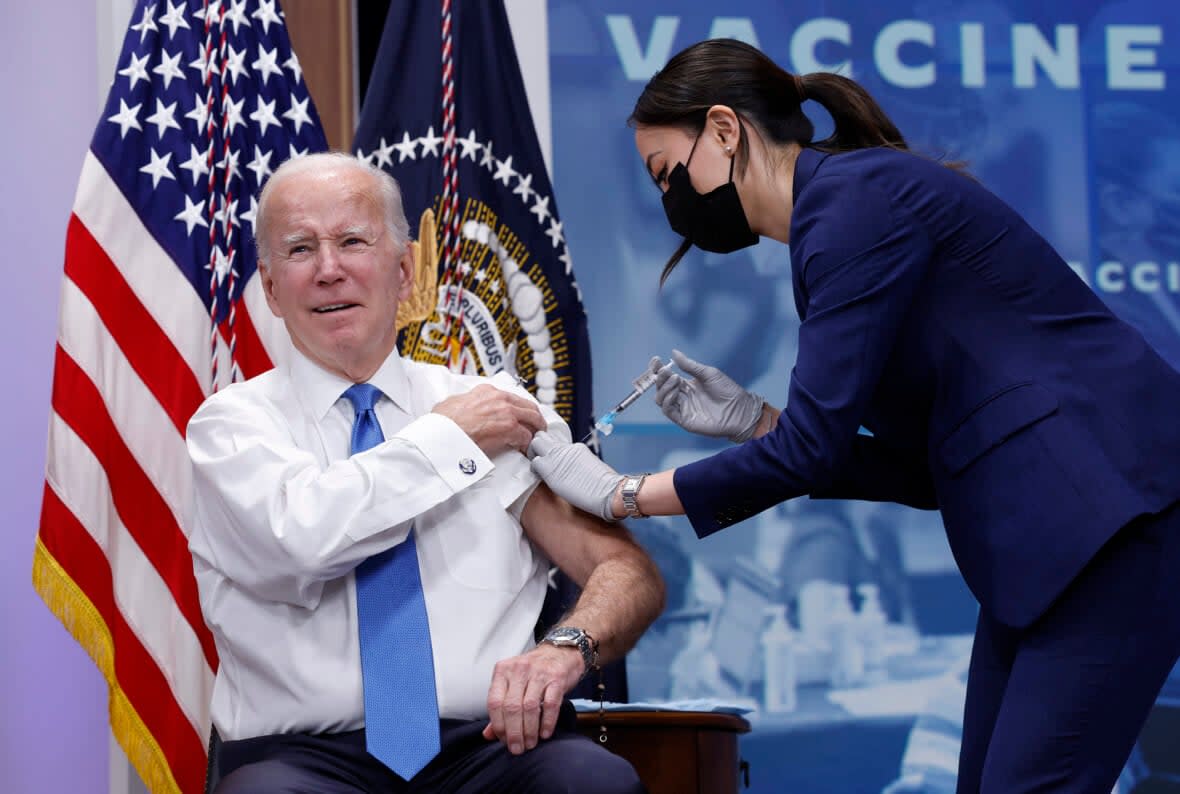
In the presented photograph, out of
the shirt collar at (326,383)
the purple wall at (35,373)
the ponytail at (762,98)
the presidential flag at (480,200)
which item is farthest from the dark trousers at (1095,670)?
the purple wall at (35,373)

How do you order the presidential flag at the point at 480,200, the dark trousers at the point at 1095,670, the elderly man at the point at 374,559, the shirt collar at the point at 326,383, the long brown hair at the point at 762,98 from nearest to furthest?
the dark trousers at the point at 1095,670, the elderly man at the point at 374,559, the long brown hair at the point at 762,98, the shirt collar at the point at 326,383, the presidential flag at the point at 480,200

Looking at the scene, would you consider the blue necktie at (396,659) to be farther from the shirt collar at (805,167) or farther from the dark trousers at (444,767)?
the shirt collar at (805,167)

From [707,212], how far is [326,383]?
70 cm

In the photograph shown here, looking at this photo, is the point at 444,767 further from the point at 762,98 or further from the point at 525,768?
the point at 762,98

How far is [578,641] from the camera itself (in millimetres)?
1849

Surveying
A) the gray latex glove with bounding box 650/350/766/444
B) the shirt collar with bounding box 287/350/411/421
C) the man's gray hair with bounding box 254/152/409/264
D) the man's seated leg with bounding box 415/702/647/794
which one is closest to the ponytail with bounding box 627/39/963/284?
the gray latex glove with bounding box 650/350/766/444

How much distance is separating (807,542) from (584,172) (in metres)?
1.37

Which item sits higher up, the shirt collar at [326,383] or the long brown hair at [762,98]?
the long brown hair at [762,98]

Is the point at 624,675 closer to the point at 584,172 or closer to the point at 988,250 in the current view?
the point at 584,172

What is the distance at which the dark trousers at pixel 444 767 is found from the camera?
1684 mm

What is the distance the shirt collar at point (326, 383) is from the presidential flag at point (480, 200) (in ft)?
3.00

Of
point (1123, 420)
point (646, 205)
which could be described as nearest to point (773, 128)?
point (1123, 420)

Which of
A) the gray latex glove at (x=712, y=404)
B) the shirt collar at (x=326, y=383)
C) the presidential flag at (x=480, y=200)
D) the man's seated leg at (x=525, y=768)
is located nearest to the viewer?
the man's seated leg at (x=525, y=768)

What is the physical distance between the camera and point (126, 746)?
2.72 m
